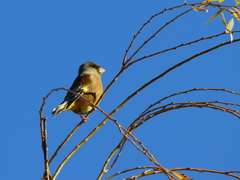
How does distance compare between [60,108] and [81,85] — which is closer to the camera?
[60,108]

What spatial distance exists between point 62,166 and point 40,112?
1.06 feet

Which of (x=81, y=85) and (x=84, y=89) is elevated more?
(x=81, y=85)

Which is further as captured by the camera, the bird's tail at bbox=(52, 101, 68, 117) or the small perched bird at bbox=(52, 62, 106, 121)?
the small perched bird at bbox=(52, 62, 106, 121)

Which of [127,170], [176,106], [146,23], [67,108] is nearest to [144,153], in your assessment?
[127,170]

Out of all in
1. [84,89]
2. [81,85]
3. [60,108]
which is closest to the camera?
[60,108]

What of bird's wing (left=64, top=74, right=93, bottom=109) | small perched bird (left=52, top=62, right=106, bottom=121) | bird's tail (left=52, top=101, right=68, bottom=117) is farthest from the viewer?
bird's wing (left=64, top=74, right=93, bottom=109)

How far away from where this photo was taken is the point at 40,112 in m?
1.71

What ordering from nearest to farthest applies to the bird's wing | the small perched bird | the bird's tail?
the bird's tail → the small perched bird → the bird's wing

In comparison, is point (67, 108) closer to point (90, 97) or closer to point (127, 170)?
point (90, 97)

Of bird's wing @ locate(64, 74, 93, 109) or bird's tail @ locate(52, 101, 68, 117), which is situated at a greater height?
bird's wing @ locate(64, 74, 93, 109)

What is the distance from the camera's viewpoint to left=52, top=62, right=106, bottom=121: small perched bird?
4.39 m

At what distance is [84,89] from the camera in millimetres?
4699

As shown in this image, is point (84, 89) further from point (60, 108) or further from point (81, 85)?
point (60, 108)

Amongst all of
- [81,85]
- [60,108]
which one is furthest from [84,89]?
[60,108]
